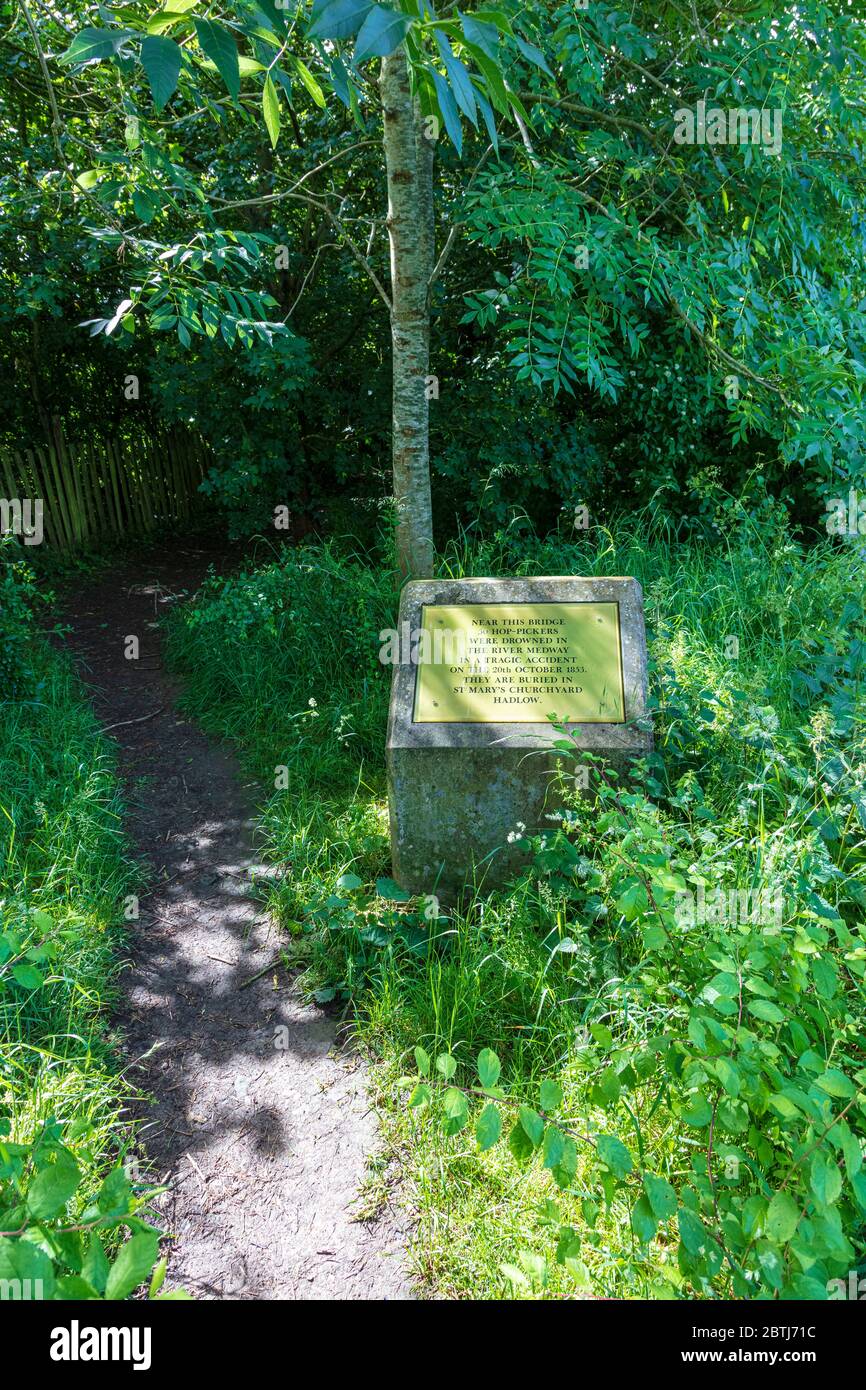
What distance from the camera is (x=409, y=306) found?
4.43m

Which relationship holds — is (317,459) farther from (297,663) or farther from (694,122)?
(694,122)

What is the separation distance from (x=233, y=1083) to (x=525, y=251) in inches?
208

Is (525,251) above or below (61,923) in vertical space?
above

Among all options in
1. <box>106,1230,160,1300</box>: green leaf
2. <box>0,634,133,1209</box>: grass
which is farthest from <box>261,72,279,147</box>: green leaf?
<box>106,1230,160,1300</box>: green leaf

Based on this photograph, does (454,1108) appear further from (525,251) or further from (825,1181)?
(525,251)

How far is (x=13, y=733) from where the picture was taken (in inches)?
168

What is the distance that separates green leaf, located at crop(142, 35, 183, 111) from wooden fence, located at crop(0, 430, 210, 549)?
8.15 m

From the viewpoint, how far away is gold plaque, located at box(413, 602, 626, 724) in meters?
3.24

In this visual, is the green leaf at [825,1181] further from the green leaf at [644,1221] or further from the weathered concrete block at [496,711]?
the weathered concrete block at [496,711]

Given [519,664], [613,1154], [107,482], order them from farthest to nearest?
[107,482] → [519,664] → [613,1154]

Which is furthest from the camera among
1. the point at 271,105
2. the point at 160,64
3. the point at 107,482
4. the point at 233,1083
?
the point at 107,482

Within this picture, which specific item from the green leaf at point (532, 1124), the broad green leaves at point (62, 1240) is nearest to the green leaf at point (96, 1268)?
the broad green leaves at point (62, 1240)

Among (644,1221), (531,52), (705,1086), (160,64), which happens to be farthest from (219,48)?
(705,1086)

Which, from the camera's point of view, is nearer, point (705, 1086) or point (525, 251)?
point (705, 1086)
